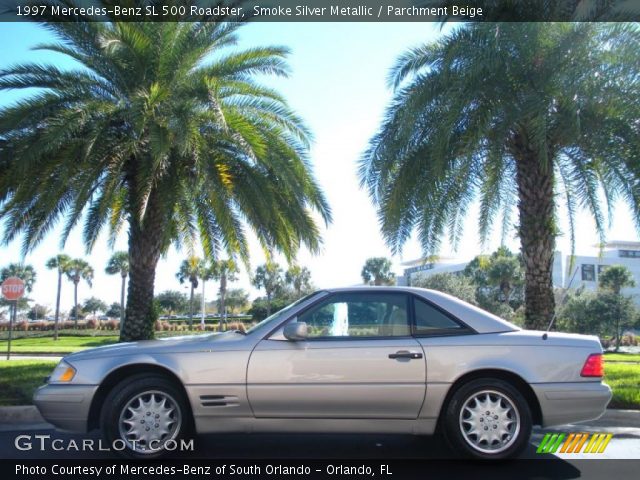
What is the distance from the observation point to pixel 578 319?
146ft

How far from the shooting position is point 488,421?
525 cm

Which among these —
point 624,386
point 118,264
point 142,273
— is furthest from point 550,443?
point 118,264

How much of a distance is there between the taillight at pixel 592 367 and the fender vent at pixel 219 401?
308 cm

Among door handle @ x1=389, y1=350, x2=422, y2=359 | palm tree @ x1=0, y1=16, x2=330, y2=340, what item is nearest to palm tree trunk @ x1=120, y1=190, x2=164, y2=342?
palm tree @ x1=0, y1=16, x2=330, y2=340

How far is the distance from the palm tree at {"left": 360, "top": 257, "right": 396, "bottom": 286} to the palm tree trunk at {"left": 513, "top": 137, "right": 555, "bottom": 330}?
40.1m

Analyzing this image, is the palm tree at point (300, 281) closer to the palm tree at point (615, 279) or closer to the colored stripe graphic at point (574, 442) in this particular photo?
the colored stripe graphic at point (574, 442)

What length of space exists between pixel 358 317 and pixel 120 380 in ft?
7.32

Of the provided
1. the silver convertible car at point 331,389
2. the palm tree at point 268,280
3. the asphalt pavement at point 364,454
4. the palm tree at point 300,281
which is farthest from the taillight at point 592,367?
the palm tree at point 268,280

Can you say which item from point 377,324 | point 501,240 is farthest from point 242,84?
point 377,324

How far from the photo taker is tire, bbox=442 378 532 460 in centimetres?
521

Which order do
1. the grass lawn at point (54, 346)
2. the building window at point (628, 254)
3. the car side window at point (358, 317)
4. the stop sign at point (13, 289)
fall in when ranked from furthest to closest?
the building window at point (628, 254)
the grass lawn at point (54, 346)
the stop sign at point (13, 289)
the car side window at point (358, 317)

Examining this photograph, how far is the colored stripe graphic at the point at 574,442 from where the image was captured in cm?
598

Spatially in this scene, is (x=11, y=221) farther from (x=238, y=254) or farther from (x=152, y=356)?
(x=152, y=356)

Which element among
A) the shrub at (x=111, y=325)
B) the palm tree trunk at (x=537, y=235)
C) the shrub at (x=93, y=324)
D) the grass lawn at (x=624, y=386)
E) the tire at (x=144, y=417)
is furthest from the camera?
the shrub at (x=93, y=324)
